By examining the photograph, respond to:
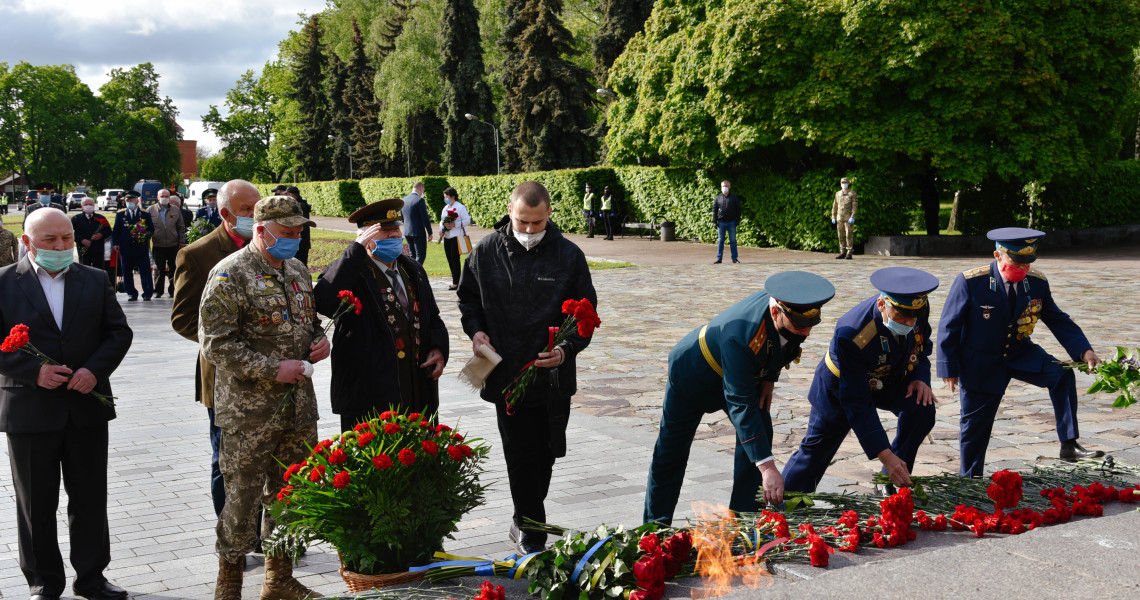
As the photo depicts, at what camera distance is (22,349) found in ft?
14.8

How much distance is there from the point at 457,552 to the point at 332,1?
7676cm

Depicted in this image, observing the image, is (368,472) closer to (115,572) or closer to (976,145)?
(115,572)

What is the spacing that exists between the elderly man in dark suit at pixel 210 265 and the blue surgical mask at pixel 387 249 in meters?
0.71

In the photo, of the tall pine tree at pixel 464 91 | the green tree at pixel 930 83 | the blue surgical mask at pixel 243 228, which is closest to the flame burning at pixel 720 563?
the blue surgical mask at pixel 243 228

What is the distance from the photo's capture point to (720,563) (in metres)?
3.71

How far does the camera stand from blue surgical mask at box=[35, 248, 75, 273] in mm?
4703

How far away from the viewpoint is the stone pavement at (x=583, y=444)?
5.14m

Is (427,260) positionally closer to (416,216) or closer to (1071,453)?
(416,216)

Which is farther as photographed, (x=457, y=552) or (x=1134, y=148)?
(x=1134, y=148)

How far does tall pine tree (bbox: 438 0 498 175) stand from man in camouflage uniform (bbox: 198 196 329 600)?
56.0 meters

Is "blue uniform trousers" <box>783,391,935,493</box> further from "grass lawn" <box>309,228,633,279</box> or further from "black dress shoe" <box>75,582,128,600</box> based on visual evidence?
"grass lawn" <box>309,228,633,279</box>

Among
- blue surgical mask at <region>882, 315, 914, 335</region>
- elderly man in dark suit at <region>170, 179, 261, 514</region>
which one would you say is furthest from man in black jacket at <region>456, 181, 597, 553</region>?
blue surgical mask at <region>882, 315, 914, 335</region>

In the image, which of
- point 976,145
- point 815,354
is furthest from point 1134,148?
point 815,354

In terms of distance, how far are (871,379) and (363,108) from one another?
68.9m
